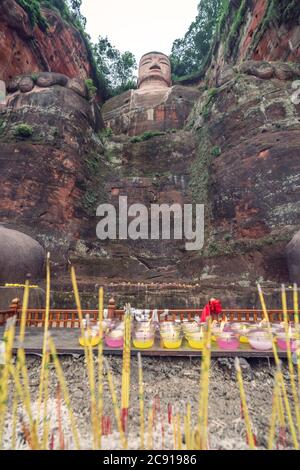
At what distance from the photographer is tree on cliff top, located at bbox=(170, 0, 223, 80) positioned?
85.0 feet

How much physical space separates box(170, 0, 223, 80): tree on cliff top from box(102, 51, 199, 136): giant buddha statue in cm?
621

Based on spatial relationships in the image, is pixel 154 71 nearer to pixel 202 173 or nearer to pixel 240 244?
pixel 202 173

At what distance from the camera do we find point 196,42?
26.5m

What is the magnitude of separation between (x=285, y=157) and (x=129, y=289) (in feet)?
22.6

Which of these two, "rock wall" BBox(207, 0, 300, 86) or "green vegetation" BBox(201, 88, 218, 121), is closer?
"rock wall" BBox(207, 0, 300, 86)

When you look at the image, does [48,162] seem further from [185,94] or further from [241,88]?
[185,94]

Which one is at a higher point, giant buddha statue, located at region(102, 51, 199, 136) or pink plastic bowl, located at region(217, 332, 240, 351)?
giant buddha statue, located at region(102, 51, 199, 136)

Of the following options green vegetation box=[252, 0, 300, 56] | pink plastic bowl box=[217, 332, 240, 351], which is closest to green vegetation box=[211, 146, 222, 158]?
green vegetation box=[252, 0, 300, 56]

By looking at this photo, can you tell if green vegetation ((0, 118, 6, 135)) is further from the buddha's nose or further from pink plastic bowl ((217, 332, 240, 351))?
the buddha's nose

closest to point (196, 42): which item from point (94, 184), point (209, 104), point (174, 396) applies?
point (209, 104)

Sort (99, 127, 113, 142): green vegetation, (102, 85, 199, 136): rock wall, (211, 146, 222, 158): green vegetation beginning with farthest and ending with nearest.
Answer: (102, 85, 199, 136): rock wall < (99, 127, 113, 142): green vegetation < (211, 146, 222, 158): green vegetation

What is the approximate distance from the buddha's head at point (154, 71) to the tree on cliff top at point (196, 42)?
2661 mm

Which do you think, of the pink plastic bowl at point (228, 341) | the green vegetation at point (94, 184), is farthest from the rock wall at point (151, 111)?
the pink plastic bowl at point (228, 341)
